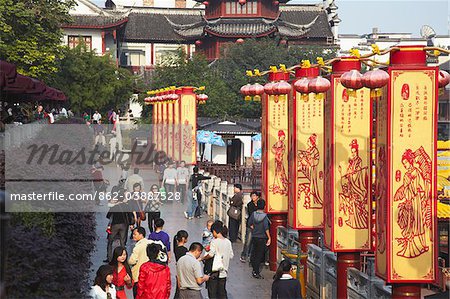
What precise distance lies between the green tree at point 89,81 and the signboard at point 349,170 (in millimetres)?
33456

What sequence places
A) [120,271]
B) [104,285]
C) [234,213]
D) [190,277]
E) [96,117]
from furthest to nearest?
[96,117]
[234,213]
[120,271]
[190,277]
[104,285]

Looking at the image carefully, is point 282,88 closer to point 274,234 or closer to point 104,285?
point 274,234

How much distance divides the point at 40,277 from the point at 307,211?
28.3ft

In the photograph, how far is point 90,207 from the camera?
1261cm

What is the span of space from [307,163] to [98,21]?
49047 millimetres

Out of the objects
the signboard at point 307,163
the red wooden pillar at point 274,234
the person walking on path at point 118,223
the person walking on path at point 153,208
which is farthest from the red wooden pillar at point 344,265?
the person walking on path at point 153,208

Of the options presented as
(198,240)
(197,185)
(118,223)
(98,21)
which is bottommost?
(198,240)

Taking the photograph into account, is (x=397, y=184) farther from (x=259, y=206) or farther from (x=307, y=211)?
(x=259, y=206)

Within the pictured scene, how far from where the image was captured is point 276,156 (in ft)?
59.3

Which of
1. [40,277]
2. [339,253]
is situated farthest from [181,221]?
[40,277]

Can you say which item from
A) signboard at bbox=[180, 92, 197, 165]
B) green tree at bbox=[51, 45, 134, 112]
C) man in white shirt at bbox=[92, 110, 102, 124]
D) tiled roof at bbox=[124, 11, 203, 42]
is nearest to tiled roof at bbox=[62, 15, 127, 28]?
tiled roof at bbox=[124, 11, 203, 42]

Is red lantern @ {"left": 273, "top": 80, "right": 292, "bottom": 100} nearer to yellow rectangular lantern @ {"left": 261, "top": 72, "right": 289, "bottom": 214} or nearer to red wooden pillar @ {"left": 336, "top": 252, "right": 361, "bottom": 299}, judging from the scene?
yellow rectangular lantern @ {"left": 261, "top": 72, "right": 289, "bottom": 214}

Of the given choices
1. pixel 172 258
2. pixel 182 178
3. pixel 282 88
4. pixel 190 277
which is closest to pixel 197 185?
pixel 182 178

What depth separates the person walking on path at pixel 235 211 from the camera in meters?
20.3
